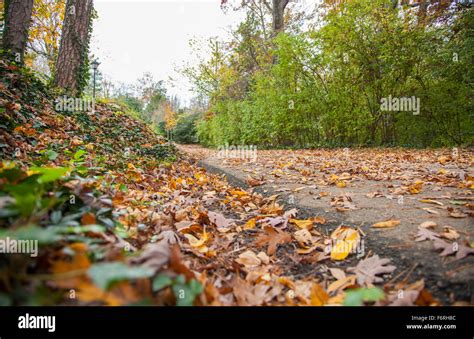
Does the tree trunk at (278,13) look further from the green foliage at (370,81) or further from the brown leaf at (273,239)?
the brown leaf at (273,239)

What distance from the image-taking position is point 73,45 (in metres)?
6.15

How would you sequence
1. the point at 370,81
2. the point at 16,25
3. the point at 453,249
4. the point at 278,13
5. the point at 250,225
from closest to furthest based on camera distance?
the point at 453,249 < the point at 250,225 < the point at 16,25 < the point at 370,81 < the point at 278,13

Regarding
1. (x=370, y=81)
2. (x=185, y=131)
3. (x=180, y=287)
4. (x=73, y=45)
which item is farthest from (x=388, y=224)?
(x=185, y=131)

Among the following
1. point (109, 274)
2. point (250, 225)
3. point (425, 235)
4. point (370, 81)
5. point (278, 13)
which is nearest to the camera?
point (109, 274)

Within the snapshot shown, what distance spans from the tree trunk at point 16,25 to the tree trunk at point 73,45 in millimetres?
697

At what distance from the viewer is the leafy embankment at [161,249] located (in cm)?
75

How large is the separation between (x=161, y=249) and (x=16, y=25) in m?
6.84

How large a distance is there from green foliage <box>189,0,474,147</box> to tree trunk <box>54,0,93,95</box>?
6060mm

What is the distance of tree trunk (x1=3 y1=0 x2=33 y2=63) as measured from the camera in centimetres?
539

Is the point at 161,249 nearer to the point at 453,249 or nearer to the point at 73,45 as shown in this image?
the point at 453,249

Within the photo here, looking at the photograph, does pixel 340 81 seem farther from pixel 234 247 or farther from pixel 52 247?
pixel 52 247

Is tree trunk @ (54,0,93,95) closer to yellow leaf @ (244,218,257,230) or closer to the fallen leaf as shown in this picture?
yellow leaf @ (244,218,257,230)
